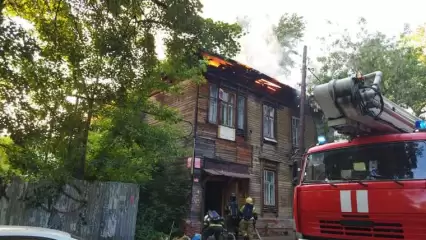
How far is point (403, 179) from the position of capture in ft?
16.5

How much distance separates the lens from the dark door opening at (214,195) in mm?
15234

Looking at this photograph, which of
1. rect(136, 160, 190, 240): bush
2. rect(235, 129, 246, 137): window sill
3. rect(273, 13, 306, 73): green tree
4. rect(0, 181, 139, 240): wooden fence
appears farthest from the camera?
rect(273, 13, 306, 73): green tree

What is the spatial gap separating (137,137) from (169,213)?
13.2 feet

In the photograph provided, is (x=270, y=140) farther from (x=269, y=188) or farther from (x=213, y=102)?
(x=213, y=102)

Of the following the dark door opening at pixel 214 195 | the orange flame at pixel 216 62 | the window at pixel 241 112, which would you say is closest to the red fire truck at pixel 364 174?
the orange flame at pixel 216 62

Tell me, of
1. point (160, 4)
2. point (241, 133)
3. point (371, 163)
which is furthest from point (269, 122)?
point (371, 163)

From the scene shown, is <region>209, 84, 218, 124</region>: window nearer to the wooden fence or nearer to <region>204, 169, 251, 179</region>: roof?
<region>204, 169, 251, 179</region>: roof

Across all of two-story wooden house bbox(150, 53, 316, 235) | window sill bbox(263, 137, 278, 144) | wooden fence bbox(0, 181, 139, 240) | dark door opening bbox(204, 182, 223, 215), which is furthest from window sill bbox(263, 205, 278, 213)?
wooden fence bbox(0, 181, 139, 240)

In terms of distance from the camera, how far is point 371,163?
5.57 m

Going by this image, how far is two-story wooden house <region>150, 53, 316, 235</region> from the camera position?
540 inches

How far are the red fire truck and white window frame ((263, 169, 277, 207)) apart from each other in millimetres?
9862

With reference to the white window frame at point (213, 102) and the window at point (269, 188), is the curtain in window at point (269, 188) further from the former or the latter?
the white window frame at point (213, 102)

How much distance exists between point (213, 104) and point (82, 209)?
6.97 m

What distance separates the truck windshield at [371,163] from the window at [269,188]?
9816 mm
